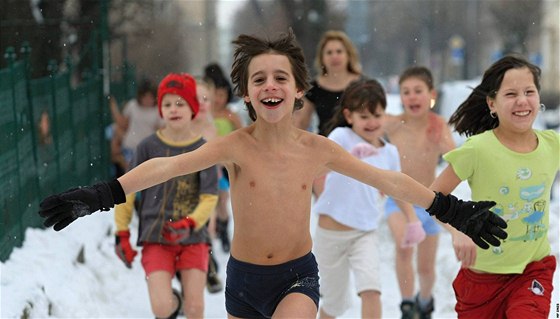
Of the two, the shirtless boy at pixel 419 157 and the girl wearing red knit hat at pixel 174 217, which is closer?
the girl wearing red knit hat at pixel 174 217

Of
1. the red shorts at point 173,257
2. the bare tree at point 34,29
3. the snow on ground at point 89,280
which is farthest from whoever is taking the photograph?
the bare tree at point 34,29

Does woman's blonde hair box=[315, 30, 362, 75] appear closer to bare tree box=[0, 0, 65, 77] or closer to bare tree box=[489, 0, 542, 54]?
bare tree box=[0, 0, 65, 77]

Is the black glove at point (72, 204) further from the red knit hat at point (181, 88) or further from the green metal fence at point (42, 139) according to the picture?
the green metal fence at point (42, 139)

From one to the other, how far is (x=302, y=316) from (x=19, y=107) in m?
4.46

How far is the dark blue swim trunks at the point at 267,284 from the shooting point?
15.5 ft

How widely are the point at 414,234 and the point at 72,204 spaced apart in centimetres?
349

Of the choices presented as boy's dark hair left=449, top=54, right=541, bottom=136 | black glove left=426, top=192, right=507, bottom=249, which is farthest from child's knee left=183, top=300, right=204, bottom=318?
black glove left=426, top=192, right=507, bottom=249

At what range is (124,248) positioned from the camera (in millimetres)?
6613

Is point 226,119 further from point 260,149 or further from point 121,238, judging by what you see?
point 260,149

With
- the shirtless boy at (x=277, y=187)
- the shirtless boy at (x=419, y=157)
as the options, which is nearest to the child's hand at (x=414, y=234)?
the shirtless boy at (x=419, y=157)

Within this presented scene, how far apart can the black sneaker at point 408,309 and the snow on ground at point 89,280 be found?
842 millimetres

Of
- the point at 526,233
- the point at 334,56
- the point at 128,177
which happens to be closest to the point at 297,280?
the point at 128,177

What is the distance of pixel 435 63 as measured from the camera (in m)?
70.3

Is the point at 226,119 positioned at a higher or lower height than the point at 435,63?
lower
